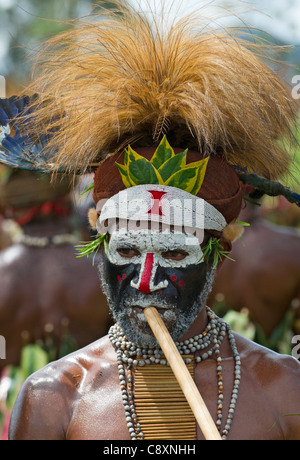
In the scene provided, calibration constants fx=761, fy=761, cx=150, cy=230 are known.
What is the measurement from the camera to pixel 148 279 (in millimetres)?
2738

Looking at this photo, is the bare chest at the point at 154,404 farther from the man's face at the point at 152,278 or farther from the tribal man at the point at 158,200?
the man's face at the point at 152,278

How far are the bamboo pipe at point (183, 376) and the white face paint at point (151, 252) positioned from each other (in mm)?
115

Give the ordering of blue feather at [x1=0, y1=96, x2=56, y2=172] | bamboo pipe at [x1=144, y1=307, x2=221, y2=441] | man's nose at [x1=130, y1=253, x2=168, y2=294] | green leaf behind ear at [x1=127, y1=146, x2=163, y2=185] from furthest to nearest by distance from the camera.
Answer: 1. blue feather at [x1=0, y1=96, x2=56, y2=172]
2. green leaf behind ear at [x1=127, y1=146, x2=163, y2=185]
3. man's nose at [x1=130, y1=253, x2=168, y2=294]
4. bamboo pipe at [x1=144, y1=307, x2=221, y2=441]

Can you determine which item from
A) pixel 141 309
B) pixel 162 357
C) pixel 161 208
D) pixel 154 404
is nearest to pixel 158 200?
pixel 161 208

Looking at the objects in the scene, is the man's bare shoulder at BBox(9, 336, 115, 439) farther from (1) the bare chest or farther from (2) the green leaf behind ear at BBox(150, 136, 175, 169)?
(2) the green leaf behind ear at BBox(150, 136, 175, 169)

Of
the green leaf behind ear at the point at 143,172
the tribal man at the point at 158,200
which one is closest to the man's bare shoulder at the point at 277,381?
the tribal man at the point at 158,200

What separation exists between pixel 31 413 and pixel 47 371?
184 mm

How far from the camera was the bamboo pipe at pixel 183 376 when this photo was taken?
8.03 ft

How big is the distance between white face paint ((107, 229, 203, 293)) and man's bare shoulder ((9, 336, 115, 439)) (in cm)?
42

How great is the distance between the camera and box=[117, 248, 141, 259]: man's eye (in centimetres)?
282

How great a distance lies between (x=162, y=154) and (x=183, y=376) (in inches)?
32.8

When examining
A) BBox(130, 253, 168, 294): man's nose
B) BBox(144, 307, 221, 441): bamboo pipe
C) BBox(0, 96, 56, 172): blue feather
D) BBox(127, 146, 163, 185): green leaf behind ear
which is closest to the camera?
BBox(144, 307, 221, 441): bamboo pipe

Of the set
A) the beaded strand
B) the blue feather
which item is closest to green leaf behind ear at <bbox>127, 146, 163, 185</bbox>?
the blue feather

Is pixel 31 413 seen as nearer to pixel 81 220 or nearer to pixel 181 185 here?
pixel 181 185
